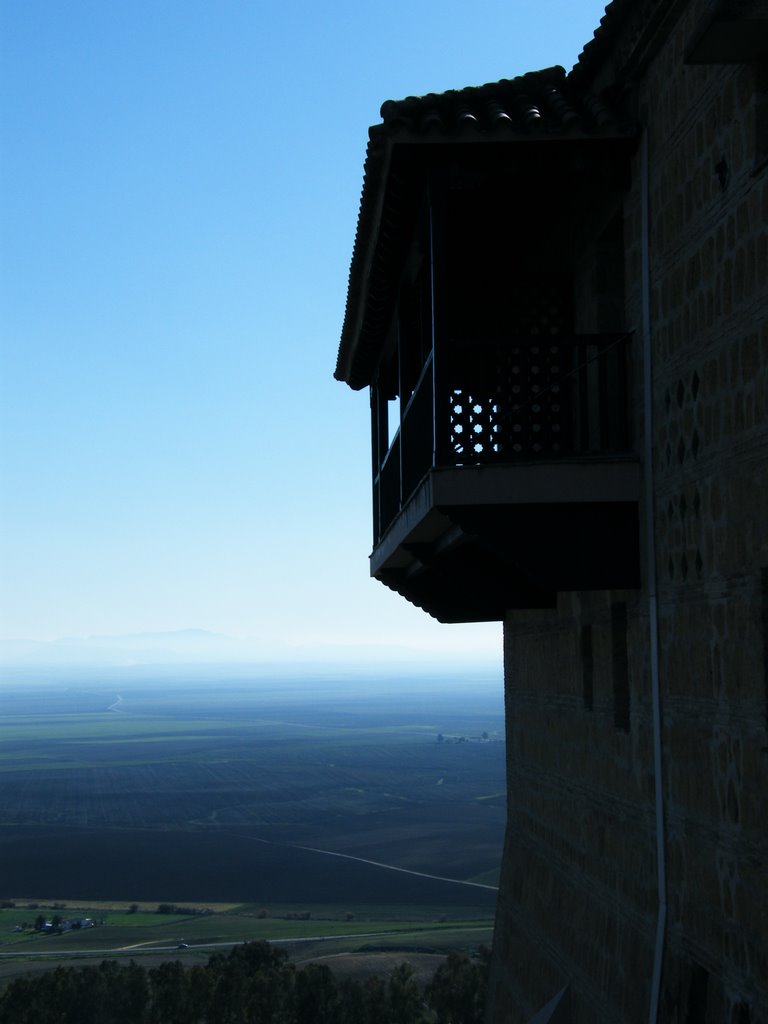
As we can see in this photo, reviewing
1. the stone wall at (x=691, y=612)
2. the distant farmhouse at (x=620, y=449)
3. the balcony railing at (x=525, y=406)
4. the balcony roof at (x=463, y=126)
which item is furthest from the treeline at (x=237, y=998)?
the balcony roof at (x=463, y=126)

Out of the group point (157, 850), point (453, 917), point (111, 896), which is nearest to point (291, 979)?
point (453, 917)

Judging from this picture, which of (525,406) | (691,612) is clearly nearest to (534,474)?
(525,406)

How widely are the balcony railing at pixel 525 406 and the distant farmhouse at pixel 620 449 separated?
2 cm

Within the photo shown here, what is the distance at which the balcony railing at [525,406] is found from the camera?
8031 mm

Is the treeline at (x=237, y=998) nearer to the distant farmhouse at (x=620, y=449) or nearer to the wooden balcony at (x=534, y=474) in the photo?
the distant farmhouse at (x=620, y=449)

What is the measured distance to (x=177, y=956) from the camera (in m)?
89.0


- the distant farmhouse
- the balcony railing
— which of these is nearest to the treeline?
the distant farmhouse

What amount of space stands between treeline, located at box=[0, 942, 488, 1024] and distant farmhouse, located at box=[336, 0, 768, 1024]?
48398 mm

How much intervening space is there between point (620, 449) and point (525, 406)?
77 cm

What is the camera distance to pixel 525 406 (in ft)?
25.9

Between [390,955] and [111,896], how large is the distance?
46.7m

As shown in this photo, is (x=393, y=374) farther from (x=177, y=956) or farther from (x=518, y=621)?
(x=177, y=956)

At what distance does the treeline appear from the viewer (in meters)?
56.1

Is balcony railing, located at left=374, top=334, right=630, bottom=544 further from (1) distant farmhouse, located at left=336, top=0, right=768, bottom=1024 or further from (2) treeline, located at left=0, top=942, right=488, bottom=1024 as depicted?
(2) treeline, located at left=0, top=942, right=488, bottom=1024
